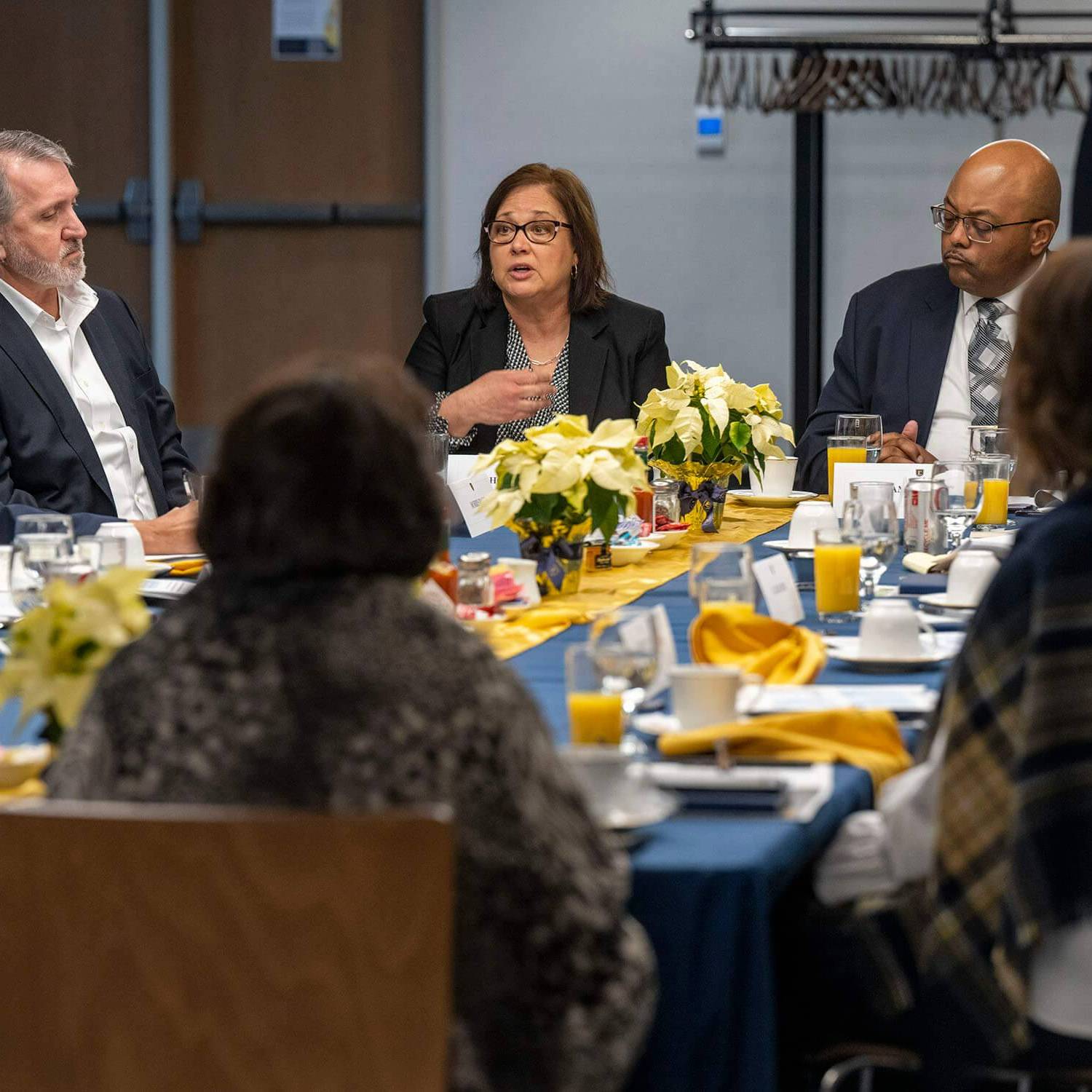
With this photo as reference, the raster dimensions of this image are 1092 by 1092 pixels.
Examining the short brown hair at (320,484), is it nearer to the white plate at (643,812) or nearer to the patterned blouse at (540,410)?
the white plate at (643,812)

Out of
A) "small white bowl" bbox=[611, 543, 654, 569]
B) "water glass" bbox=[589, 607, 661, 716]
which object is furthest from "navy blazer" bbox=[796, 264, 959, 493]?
"water glass" bbox=[589, 607, 661, 716]

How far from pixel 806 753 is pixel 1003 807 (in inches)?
11.5

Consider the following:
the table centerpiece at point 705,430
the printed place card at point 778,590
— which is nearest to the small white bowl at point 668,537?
the table centerpiece at point 705,430

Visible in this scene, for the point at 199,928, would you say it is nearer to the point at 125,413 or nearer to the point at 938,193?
the point at 125,413

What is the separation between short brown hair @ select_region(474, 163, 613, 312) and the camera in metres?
4.60

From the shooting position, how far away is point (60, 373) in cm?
→ 393

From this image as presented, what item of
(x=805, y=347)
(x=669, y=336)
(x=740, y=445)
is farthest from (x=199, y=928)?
(x=669, y=336)

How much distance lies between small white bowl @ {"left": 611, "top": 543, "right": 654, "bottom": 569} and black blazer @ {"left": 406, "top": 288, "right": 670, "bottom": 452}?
1.40m

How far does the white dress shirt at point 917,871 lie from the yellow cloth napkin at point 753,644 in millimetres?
452

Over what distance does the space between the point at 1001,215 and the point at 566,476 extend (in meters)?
2.37

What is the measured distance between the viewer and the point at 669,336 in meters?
6.51

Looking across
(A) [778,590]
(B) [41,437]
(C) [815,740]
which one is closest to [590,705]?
(C) [815,740]

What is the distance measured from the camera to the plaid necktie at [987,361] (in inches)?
178

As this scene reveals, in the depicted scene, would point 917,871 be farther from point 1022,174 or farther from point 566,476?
point 1022,174
